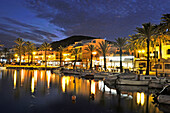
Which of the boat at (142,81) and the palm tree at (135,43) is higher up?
the palm tree at (135,43)

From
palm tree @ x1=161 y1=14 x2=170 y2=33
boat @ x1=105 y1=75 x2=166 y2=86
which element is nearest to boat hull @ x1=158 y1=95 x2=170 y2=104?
boat @ x1=105 y1=75 x2=166 y2=86

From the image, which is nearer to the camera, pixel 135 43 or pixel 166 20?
pixel 166 20

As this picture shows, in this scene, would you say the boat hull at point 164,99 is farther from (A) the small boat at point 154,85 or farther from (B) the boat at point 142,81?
(B) the boat at point 142,81

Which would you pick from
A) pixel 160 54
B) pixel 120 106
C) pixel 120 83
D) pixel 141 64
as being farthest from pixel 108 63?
pixel 120 106

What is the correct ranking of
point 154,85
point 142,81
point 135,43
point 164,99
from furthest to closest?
point 135,43, point 142,81, point 154,85, point 164,99

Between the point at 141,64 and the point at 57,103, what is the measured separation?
4527cm

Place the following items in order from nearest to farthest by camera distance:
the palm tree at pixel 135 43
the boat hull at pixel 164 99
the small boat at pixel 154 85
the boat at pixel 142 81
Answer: the boat hull at pixel 164 99 < the small boat at pixel 154 85 < the boat at pixel 142 81 < the palm tree at pixel 135 43

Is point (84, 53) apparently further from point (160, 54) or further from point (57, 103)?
point (57, 103)

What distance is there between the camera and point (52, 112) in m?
17.7

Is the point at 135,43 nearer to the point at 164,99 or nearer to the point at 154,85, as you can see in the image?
the point at 154,85

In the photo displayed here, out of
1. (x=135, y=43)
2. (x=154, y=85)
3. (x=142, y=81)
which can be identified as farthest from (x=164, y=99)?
(x=135, y=43)

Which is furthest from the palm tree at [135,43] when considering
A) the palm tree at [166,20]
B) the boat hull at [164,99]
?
the boat hull at [164,99]

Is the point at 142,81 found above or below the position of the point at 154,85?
above

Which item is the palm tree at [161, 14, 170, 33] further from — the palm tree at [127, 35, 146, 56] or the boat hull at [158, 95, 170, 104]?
the boat hull at [158, 95, 170, 104]
